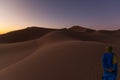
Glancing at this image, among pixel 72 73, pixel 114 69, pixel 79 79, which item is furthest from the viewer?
pixel 72 73

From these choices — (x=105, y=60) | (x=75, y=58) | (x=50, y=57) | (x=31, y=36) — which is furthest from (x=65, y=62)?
(x=31, y=36)

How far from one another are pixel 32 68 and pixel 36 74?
1331 millimetres

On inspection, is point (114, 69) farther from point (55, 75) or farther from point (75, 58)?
point (75, 58)

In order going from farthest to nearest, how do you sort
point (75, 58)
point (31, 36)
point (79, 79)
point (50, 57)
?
point (31, 36) < point (50, 57) < point (75, 58) < point (79, 79)

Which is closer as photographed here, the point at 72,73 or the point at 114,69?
the point at 114,69

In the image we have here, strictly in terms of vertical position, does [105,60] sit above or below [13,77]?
above

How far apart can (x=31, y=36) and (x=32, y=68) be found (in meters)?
45.3

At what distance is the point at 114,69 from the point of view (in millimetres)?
8734

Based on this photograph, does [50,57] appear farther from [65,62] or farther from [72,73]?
[72,73]

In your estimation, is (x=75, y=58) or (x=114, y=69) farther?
(x=75, y=58)

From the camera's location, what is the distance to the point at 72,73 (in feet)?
46.6

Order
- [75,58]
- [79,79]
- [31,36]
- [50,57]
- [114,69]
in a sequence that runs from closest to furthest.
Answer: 1. [114,69]
2. [79,79]
3. [75,58]
4. [50,57]
5. [31,36]

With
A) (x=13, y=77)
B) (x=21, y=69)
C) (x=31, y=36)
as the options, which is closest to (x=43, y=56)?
(x=21, y=69)

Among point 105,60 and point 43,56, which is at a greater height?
point 105,60
